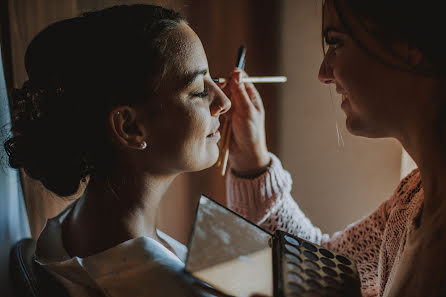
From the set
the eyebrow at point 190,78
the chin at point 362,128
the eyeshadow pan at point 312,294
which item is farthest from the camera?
the eyebrow at point 190,78

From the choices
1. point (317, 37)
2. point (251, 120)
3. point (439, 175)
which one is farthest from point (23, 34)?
A: point (439, 175)

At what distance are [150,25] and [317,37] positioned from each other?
1.81 feet

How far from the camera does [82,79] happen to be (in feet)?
2.03

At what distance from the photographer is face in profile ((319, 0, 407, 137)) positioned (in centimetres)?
49

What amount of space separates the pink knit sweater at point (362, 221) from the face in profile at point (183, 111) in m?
0.24

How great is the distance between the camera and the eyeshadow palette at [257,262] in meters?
0.45

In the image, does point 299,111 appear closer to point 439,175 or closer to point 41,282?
point 439,175

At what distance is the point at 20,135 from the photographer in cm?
67

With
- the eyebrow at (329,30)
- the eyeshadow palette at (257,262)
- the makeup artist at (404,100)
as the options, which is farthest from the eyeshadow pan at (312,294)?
the eyebrow at (329,30)

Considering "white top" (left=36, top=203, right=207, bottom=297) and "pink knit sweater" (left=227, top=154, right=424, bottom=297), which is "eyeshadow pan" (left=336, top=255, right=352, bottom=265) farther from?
"white top" (left=36, top=203, right=207, bottom=297)

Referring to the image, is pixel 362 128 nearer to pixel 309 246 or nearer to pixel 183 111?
pixel 309 246

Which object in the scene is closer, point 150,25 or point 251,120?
point 150,25

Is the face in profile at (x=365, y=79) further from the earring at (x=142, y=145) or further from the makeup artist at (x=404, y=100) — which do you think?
the earring at (x=142, y=145)

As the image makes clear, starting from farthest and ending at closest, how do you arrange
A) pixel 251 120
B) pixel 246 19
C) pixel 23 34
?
1. pixel 246 19
2. pixel 251 120
3. pixel 23 34
